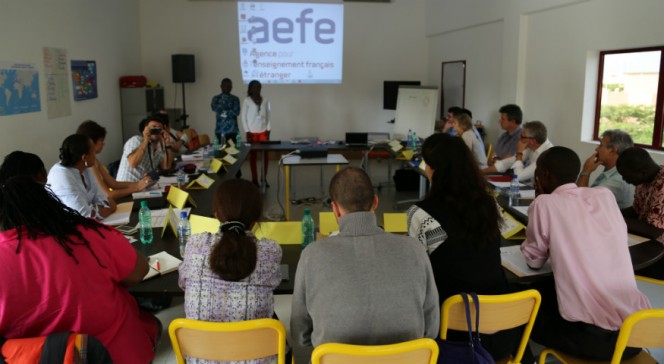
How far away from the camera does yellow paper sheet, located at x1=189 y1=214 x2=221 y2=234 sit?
2547mm

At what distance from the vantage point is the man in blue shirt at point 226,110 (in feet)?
25.3

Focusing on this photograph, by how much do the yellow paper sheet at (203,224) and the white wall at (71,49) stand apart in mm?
3184

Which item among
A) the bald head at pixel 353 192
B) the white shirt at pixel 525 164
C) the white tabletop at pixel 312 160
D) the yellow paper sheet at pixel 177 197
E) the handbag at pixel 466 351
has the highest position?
the bald head at pixel 353 192

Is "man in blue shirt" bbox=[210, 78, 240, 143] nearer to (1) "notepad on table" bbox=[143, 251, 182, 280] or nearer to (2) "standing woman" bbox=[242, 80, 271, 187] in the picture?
(2) "standing woman" bbox=[242, 80, 271, 187]

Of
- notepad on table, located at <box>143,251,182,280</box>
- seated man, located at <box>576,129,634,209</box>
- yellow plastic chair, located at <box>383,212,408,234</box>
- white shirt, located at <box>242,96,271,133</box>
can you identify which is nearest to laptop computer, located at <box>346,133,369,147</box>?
white shirt, located at <box>242,96,271,133</box>

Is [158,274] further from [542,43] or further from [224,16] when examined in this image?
[224,16]

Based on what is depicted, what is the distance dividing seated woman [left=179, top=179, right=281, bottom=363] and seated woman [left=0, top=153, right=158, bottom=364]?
0.90 feet

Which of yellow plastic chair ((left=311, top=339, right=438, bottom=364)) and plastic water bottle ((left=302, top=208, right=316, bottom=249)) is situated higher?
plastic water bottle ((left=302, top=208, right=316, bottom=249))

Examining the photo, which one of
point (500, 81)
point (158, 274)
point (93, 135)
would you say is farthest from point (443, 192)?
point (500, 81)

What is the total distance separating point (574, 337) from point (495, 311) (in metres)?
0.48

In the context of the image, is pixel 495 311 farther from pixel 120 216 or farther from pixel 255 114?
pixel 255 114

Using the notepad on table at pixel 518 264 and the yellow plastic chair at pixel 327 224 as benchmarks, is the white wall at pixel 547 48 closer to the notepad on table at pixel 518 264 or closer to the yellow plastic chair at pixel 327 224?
the notepad on table at pixel 518 264

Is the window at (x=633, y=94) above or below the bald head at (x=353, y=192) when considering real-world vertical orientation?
above

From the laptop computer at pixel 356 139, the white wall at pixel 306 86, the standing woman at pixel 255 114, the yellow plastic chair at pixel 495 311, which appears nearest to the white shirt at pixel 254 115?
the standing woman at pixel 255 114
